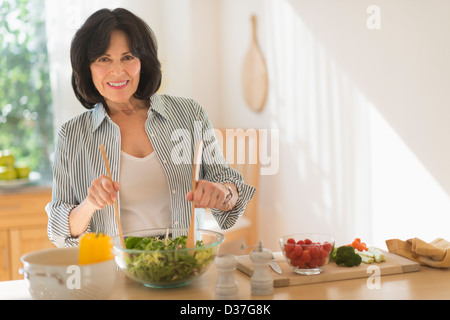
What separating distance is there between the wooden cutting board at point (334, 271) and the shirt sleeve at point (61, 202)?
0.54m

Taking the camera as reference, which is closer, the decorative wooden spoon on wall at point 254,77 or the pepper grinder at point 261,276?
the pepper grinder at point 261,276

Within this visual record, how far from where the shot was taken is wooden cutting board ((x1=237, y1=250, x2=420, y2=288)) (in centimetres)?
135

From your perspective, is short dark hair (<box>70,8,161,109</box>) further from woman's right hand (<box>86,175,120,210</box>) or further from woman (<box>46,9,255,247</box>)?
woman's right hand (<box>86,175,120,210</box>)

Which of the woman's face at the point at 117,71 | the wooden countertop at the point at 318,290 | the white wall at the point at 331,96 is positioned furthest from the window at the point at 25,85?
the wooden countertop at the point at 318,290

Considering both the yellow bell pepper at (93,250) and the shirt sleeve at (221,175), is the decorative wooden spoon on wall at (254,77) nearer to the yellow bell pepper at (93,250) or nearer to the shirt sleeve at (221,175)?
the shirt sleeve at (221,175)

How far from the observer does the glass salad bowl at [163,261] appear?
1266 millimetres

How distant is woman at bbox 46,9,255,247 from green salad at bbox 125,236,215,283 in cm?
40

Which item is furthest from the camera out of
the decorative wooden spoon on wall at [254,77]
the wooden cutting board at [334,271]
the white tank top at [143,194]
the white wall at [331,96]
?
the decorative wooden spoon on wall at [254,77]

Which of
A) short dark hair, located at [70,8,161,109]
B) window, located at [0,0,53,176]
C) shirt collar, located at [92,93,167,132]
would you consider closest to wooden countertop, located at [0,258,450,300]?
shirt collar, located at [92,93,167,132]

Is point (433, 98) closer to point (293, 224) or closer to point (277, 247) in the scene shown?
point (293, 224)

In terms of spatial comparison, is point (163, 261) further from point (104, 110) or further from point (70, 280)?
point (104, 110)

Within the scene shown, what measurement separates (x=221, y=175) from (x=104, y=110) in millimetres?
444

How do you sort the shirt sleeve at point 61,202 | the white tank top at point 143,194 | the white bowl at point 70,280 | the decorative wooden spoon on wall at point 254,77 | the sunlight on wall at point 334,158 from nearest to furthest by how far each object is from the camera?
the white bowl at point 70,280 → the shirt sleeve at point 61,202 → the white tank top at point 143,194 → the sunlight on wall at point 334,158 → the decorative wooden spoon on wall at point 254,77
